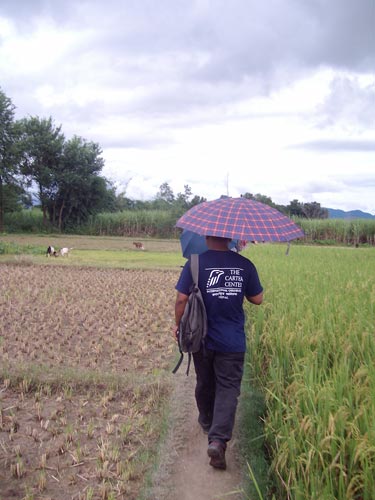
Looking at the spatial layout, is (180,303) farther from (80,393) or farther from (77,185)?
(77,185)

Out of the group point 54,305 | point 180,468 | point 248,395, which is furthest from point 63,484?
point 54,305

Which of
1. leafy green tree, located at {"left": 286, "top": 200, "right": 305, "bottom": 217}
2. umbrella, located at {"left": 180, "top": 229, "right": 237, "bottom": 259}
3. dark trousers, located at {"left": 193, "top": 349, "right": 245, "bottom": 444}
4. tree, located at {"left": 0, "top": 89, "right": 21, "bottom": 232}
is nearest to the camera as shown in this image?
dark trousers, located at {"left": 193, "top": 349, "right": 245, "bottom": 444}

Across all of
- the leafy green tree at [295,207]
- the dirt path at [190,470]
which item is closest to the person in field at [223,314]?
the dirt path at [190,470]

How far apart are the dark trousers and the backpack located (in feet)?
0.49

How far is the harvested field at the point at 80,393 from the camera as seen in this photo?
2.63 meters

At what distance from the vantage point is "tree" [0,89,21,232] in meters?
26.6

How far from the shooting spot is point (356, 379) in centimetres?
249

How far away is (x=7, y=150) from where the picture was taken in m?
26.7

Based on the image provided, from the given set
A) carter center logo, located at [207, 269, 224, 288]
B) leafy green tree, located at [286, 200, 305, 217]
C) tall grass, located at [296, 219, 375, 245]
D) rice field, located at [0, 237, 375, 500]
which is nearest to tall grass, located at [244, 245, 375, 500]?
rice field, located at [0, 237, 375, 500]

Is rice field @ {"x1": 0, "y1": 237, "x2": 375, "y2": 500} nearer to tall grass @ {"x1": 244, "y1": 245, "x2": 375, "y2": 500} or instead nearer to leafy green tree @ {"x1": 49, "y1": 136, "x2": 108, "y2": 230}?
tall grass @ {"x1": 244, "y1": 245, "x2": 375, "y2": 500}

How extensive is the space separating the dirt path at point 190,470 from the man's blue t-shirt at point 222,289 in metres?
0.67

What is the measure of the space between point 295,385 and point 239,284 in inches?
24.4

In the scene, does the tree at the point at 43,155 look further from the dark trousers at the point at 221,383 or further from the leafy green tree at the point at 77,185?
the dark trousers at the point at 221,383

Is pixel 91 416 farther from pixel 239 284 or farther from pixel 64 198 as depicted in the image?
pixel 64 198
